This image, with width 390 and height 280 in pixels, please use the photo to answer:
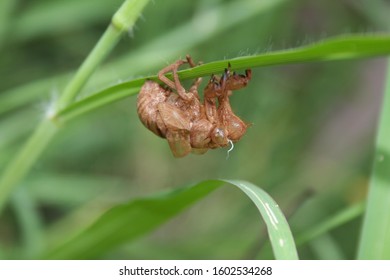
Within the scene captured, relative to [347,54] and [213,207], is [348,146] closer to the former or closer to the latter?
[213,207]

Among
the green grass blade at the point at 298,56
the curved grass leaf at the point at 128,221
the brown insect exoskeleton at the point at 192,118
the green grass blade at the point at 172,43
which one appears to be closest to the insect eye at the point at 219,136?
the brown insect exoskeleton at the point at 192,118

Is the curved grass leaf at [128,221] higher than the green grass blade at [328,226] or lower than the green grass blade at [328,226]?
higher

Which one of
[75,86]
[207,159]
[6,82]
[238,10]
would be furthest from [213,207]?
[75,86]

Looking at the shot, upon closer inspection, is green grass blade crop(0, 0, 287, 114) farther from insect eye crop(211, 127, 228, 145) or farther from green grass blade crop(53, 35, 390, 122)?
green grass blade crop(53, 35, 390, 122)

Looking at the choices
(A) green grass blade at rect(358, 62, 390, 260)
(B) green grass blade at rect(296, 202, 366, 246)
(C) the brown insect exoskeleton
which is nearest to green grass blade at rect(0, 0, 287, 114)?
(C) the brown insect exoskeleton

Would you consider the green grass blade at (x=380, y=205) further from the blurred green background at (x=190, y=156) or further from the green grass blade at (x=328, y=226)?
the blurred green background at (x=190, y=156)

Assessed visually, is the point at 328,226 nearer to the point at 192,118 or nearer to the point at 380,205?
the point at 380,205
